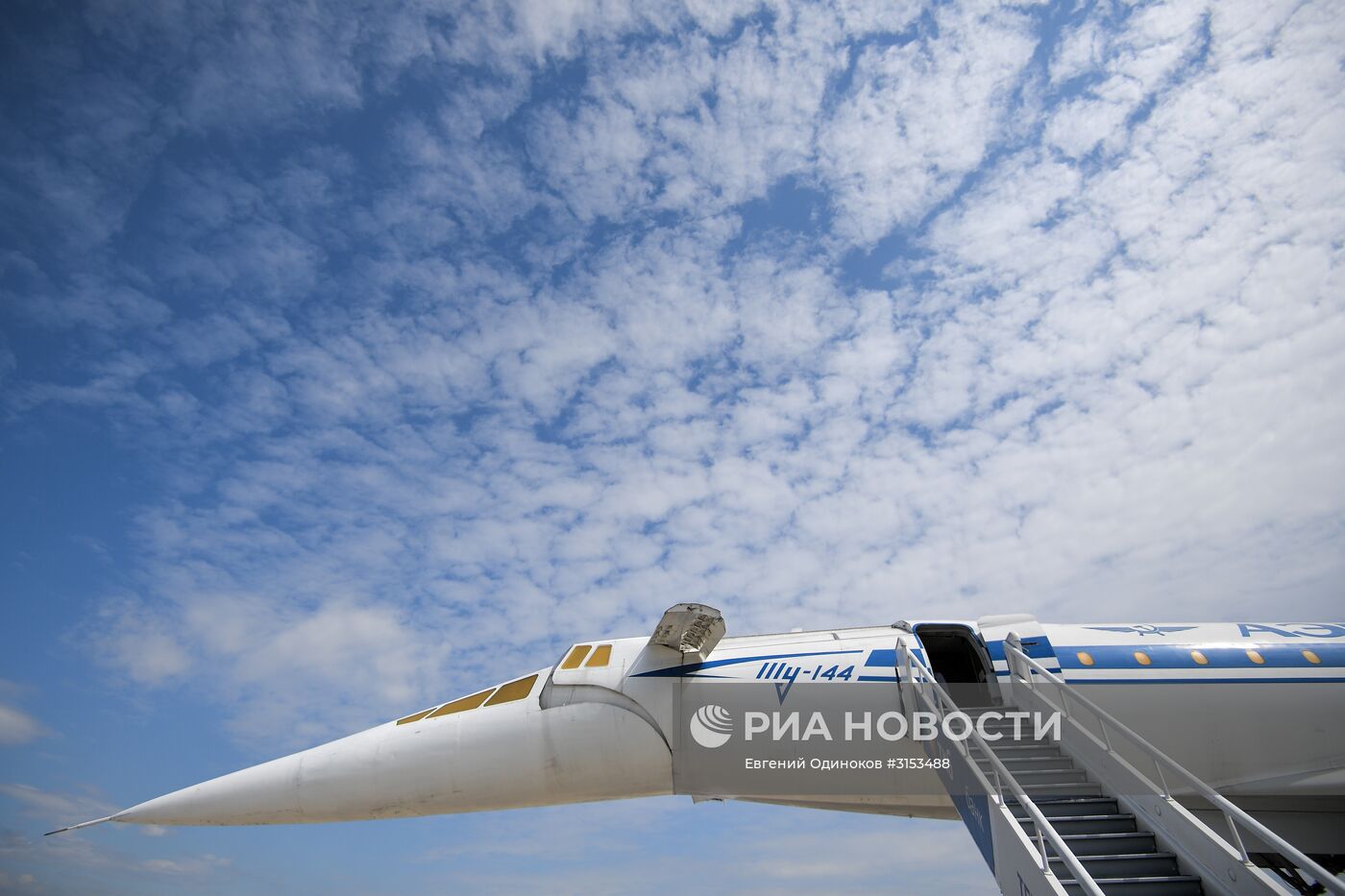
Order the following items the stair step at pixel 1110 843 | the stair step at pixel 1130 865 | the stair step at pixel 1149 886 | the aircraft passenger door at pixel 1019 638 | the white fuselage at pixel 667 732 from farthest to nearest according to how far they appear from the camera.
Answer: the aircraft passenger door at pixel 1019 638, the white fuselage at pixel 667 732, the stair step at pixel 1110 843, the stair step at pixel 1130 865, the stair step at pixel 1149 886

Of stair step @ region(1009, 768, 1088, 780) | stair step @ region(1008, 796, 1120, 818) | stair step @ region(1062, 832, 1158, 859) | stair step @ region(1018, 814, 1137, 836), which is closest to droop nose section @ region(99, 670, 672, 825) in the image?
stair step @ region(1009, 768, 1088, 780)

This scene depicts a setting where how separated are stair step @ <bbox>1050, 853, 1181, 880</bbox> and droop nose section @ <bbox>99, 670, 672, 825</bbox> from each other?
4.46m

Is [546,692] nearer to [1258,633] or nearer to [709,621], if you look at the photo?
[709,621]

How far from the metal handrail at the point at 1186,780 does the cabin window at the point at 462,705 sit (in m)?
6.45

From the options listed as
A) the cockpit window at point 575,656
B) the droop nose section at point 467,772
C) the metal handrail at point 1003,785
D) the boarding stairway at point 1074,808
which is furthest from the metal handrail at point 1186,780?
the cockpit window at point 575,656

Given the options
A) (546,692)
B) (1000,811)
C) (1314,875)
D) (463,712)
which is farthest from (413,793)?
(1314,875)

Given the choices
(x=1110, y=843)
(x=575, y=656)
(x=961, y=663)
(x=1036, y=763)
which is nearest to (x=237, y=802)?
(x=575, y=656)

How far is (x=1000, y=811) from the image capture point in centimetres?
687

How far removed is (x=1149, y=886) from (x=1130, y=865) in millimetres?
294

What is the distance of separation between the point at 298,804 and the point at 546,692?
3082mm

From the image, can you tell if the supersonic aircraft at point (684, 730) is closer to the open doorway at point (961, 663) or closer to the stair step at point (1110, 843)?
the open doorway at point (961, 663)

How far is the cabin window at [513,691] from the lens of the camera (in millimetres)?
9805

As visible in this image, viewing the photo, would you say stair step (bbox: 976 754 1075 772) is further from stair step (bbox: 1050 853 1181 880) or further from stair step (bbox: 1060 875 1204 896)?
stair step (bbox: 1060 875 1204 896)

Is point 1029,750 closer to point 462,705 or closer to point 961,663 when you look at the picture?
point 961,663
